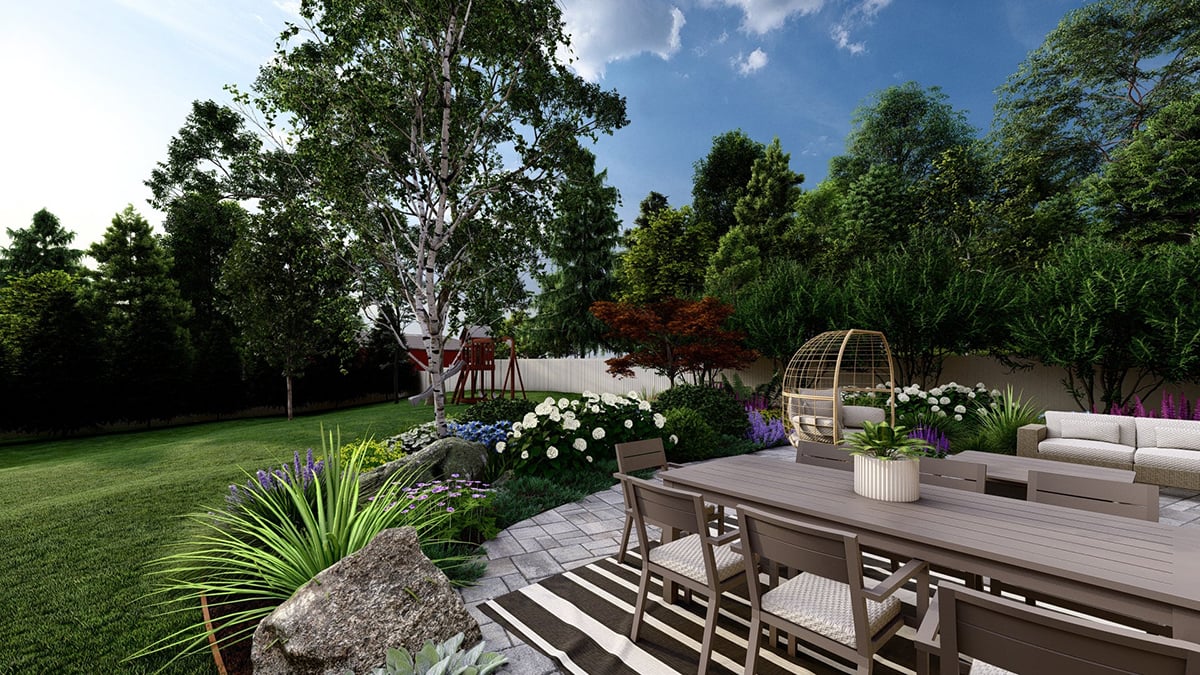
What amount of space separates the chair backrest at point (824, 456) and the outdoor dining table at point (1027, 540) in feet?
2.53

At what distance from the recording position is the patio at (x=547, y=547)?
2.54 metres

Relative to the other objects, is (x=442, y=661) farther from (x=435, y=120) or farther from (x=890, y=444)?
(x=435, y=120)

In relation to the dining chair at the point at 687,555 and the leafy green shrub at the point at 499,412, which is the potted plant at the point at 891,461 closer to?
the dining chair at the point at 687,555

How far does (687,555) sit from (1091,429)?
6688 mm

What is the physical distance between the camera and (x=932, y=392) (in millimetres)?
8383

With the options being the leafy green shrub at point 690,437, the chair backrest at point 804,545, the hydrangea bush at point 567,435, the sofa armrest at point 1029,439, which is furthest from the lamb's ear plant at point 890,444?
the sofa armrest at point 1029,439

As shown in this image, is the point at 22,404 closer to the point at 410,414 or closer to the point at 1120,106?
the point at 410,414

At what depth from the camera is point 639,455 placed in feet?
12.3

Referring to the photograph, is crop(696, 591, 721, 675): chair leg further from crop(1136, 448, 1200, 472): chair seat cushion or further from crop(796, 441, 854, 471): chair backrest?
crop(1136, 448, 1200, 472): chair seat cushion

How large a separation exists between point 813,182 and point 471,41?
20599 millimetres

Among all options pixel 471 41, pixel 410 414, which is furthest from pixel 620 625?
pixel 410 414

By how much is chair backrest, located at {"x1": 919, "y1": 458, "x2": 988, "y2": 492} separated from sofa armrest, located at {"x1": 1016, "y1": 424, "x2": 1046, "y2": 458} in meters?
4.09

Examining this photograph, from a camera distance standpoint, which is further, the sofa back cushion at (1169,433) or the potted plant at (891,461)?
the sofa back cushion at (1169,433)

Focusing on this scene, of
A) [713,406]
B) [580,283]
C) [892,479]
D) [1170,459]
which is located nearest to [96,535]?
[892,479]
